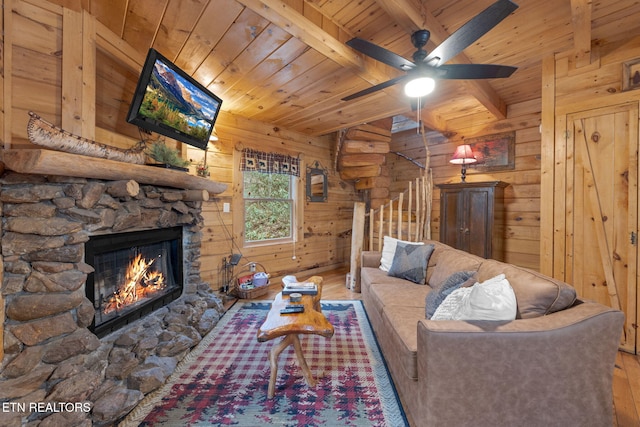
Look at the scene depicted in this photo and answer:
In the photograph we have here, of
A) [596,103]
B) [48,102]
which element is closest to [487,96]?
[596,103]

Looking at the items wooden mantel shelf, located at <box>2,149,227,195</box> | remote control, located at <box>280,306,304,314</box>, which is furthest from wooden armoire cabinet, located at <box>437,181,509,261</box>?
wooden mantel shelf, located at <box>2,149,227,195</box>

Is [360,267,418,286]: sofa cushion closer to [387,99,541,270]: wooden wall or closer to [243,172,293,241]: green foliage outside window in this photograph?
[243,172,293,241]: green foliage outside window

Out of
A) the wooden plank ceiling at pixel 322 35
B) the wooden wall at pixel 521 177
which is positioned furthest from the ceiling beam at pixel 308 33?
the wooden wall at pixel 521 177

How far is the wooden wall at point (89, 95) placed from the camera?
4.97 ft

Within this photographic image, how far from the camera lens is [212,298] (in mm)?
2885

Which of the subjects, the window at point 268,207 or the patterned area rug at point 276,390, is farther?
the window at point 268,207

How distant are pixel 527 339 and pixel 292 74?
262cm

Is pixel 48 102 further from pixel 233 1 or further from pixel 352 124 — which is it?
pixel 352 124

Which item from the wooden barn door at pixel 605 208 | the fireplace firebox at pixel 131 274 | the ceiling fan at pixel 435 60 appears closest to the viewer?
the ceiling fan at pixel 435 60

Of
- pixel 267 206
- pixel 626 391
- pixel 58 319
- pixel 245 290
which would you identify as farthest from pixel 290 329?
pixel 267 206

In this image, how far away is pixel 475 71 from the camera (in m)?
1.99

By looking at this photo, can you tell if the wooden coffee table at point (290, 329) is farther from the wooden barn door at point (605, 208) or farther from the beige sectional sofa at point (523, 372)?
the wooden barn door at point (605, 208)

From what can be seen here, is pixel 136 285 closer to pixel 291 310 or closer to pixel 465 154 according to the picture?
pixel 291 310

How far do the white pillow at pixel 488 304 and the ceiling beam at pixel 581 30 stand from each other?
1.98 meters
